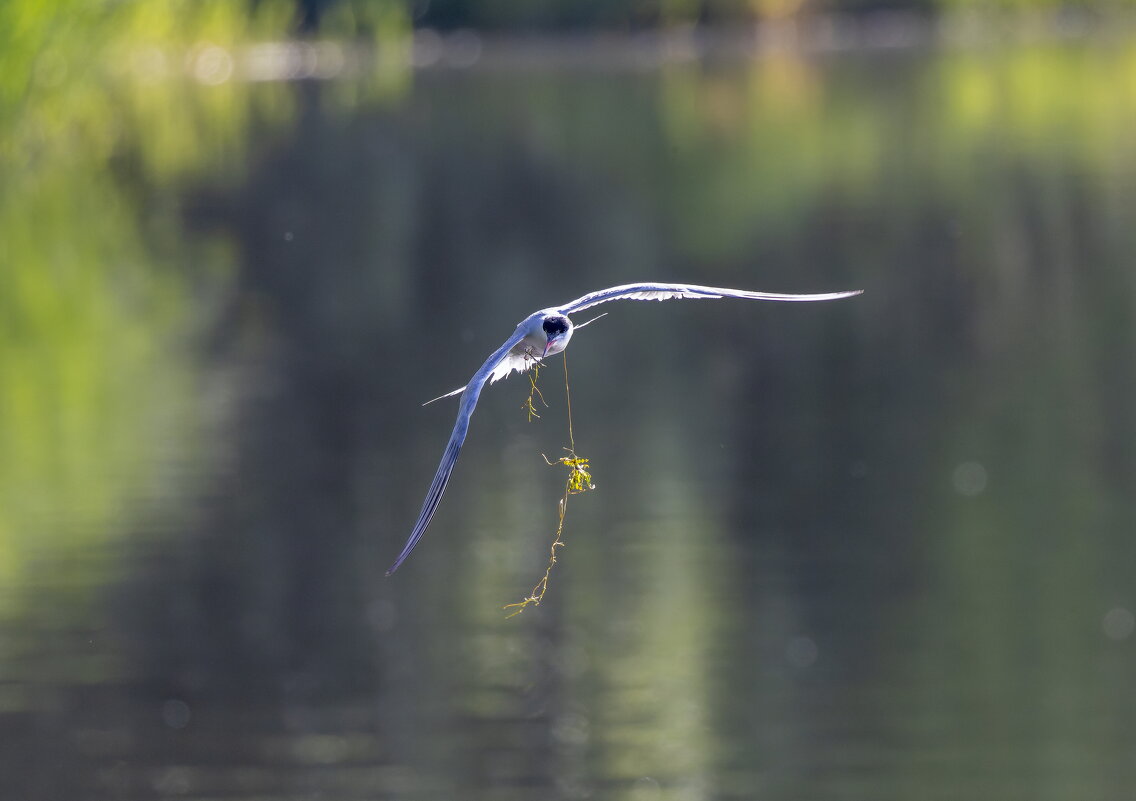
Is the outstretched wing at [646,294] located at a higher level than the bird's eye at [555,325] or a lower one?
higher

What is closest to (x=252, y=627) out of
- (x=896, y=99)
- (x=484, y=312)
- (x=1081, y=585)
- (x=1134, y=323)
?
(x=1081, y=585)

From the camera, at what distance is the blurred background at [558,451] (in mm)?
13031

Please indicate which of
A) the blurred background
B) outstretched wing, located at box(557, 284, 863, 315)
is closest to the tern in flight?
outstretched wing, located at box(557, 284, 863, 315)

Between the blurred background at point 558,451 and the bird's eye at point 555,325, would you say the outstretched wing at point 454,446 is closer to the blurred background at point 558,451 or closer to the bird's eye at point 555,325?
the bird's eye at point 555,325

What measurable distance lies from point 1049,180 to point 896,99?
815cm

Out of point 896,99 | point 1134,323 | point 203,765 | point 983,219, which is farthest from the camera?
point 896,99

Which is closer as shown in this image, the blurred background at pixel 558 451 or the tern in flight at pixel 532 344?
the tern in flight at pixel 532 344

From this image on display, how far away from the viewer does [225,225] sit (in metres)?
29.0

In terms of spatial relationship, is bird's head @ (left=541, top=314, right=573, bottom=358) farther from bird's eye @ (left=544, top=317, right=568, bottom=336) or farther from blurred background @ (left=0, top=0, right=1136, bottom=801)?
blurred background @ (left=0, top=0, right=1136, bottom=801)

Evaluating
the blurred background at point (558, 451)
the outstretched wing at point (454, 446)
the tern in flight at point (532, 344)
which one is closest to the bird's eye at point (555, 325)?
the tern in flight at point (532, 344)

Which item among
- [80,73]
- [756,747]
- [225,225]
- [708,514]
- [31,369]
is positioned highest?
[80,73]

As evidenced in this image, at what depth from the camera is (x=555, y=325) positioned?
5.63m

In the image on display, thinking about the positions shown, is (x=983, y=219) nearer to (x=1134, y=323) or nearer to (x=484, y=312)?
(x=1134, y=323)

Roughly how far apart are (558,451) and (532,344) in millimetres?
12807
